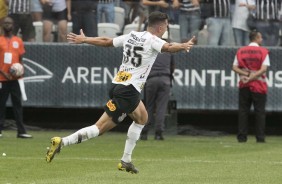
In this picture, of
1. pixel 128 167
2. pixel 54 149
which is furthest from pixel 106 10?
pixel 54 149

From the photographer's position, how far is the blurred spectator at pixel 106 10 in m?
21.9

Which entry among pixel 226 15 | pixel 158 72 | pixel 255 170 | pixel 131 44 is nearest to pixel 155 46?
pixel 131 44

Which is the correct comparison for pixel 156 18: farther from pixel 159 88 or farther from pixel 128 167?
pixel 159 88

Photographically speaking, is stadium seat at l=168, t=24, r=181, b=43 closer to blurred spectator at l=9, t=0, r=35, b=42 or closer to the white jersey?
blurred spectator at l=9, t=0, r=35, b=42

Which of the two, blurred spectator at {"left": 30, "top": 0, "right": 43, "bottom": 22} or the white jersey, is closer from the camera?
the white jersey

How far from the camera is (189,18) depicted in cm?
2153

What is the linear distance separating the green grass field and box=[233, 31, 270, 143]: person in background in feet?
1.25

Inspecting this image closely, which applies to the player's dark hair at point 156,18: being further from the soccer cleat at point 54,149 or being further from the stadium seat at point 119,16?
the stadium seat at point 119,16

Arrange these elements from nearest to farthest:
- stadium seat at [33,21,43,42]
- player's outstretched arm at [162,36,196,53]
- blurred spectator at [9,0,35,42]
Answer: player's outstretched arm at [162,36,196,53] < blurred spectator at [9,0,35,42] < stadium seat at [33,21,43,42]

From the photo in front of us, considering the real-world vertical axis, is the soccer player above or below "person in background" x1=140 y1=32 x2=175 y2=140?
above

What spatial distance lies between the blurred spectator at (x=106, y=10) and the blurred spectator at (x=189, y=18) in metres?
1.55

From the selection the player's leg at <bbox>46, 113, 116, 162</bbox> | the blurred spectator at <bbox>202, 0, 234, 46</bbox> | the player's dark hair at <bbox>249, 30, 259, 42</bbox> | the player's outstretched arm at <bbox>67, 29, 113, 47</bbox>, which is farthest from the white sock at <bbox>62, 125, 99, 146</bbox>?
the blurred spectator at <bbox>202, 0, 234, 46</bbox>

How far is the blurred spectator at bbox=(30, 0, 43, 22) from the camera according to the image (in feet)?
72.6

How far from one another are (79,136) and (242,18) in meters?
9.49
